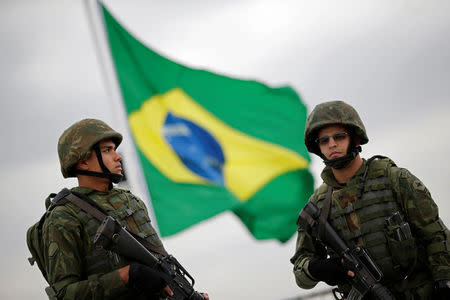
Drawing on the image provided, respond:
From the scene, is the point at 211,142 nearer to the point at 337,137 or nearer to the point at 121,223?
the point at 337,137

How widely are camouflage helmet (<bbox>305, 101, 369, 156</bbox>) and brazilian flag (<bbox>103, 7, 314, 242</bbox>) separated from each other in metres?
5.15

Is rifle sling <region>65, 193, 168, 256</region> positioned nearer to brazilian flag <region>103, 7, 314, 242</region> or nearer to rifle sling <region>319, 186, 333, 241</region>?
rifle sling <region>319, 186, 333, 241</region>

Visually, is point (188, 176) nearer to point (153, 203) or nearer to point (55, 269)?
point (153, 203)

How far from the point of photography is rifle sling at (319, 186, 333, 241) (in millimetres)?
6195

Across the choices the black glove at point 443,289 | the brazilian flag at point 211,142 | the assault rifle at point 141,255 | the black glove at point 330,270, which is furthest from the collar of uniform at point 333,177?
the brazilian flag at point 211,142

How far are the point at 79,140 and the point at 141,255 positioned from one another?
41.6 inches

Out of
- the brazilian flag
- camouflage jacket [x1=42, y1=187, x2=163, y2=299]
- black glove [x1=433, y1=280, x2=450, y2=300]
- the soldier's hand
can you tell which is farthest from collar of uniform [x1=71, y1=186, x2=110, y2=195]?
the brazilian flag

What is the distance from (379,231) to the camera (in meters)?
6.09

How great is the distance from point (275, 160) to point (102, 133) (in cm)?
783

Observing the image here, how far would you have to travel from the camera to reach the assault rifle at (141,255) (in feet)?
18.0

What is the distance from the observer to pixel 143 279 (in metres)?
5.50

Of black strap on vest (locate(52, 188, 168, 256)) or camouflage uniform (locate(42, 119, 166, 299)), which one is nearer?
camouflage uniform (locate(42, 119, 166, 299))

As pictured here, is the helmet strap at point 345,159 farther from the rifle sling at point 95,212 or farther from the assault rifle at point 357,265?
the rifle sling at point 95,212

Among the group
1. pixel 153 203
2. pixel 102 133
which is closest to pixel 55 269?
pixel 102 133
